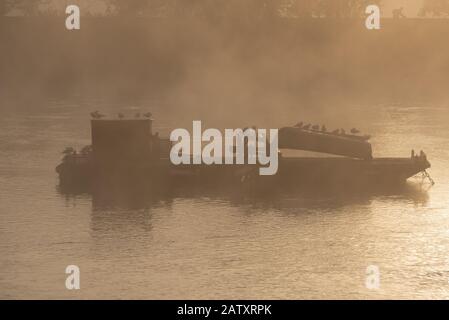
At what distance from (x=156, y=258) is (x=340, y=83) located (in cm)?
→ 11088

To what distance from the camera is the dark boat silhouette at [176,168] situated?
72062 millimetres

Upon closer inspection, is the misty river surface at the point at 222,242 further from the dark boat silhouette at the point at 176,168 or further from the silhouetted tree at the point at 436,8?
the silhouetted tree at the point at 436,8

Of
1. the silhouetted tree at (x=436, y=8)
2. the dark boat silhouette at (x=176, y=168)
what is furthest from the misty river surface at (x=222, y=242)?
the silhouetted tree at (x=436, y=8)

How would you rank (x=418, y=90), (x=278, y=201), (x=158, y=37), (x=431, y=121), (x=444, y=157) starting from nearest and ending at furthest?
(x=278, y=201) → (x=444, y=157) → (x=431, y=121) → (x=418, y=90) → (x=158, y=37)

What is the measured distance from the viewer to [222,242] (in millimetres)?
59062

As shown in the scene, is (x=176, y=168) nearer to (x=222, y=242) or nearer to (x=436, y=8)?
(x=222, y=242)

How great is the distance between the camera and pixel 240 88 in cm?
15825

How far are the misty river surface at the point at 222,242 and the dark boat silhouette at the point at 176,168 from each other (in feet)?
4.63

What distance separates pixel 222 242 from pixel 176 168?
13627mm

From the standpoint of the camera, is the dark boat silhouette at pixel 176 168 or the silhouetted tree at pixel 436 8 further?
the silhouetted tree at pixel 436 8

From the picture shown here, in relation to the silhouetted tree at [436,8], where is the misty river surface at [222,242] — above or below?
Answer: below

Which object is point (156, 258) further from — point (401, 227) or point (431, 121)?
point (431, 121)

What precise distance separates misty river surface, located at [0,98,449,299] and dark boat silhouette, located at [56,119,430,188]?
1411 millimetres

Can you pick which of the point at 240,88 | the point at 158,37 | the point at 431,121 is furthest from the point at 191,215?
the point at 158,37
